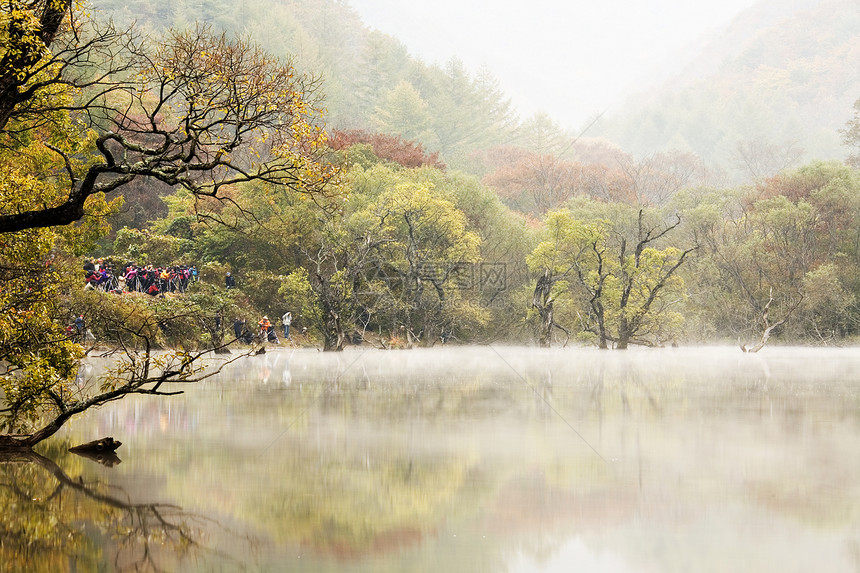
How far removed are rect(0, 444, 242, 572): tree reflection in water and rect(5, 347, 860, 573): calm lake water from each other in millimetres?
38

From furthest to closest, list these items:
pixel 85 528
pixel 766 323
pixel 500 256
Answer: pixel 500 256 < pixel 766 323 < pixel 85 528

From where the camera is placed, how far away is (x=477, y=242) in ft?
157

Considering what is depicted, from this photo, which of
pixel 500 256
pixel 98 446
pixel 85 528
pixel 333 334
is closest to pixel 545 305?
pixel 500 256

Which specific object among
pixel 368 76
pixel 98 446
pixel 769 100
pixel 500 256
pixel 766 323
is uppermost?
pixel 769 100

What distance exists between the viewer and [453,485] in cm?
1290

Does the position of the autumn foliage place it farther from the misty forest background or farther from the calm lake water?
the calm lake water

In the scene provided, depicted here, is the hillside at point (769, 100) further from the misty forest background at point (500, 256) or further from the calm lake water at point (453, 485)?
the calm lake water at point (453, 485)

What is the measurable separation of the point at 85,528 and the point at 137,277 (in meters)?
35.5

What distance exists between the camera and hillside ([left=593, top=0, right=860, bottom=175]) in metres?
126

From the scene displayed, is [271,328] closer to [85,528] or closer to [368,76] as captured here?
[85,528]

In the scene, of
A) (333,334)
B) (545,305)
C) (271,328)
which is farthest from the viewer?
(545,305)

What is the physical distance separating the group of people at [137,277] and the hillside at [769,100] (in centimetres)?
8179

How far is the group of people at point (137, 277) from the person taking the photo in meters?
42.6

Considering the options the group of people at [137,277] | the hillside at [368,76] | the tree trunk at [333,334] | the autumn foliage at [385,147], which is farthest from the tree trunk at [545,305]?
the hillside at [368,76]
